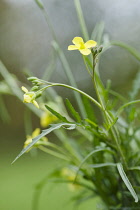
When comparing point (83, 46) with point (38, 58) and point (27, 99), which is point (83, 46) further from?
point (38, 58)

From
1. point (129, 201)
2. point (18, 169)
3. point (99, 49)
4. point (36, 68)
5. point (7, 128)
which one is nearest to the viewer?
point (99, 49)

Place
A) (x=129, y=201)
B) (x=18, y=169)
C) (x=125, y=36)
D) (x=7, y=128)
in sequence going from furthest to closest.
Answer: (x=7, y=128) → (x=125, y=36) → (x=18, y=169) → (x=129, y=201)

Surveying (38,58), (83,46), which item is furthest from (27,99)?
(38,58)

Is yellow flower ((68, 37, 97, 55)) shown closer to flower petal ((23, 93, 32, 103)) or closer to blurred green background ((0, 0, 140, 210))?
flower petal ((23, 93, 32, 103))

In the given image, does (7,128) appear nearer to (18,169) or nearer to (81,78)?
(81,78)

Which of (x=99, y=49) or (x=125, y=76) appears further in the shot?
(x=125, y=76)

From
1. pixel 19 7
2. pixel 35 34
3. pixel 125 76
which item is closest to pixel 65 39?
pixel 35 34

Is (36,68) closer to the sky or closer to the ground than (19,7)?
closer to the ground

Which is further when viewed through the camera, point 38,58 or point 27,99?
point 38,58

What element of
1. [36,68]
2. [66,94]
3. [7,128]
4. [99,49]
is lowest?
[7,128]
